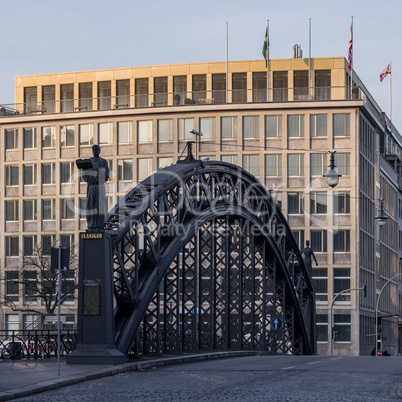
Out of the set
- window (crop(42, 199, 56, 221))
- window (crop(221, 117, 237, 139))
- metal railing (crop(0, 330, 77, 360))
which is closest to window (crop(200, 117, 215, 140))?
window (crop(221, 117, 237, 139))

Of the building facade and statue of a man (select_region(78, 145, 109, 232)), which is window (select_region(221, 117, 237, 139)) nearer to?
the building facade

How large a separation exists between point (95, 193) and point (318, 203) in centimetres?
5516

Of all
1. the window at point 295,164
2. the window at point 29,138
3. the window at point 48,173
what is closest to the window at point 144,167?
→ the window at point 48,173

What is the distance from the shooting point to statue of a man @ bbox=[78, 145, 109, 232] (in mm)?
26516

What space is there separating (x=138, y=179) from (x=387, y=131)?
30.0 meters

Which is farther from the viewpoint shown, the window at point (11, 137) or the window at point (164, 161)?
the window at point (11, 137)

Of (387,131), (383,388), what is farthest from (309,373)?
(387,131)

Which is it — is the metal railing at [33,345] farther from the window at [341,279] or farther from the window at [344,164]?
the window at [344,164]

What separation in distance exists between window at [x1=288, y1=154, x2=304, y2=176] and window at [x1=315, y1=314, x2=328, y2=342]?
38.0ft

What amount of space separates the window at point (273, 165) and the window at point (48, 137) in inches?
722

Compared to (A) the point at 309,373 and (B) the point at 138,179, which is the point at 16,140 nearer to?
(B) the point at 138,179

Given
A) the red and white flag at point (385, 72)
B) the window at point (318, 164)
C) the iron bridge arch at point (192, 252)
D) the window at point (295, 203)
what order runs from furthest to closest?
the red and white flag at point (385, 72), the window at point (318, 164), the window at point (295, 203), the iron bridge arch at point (192, 252)

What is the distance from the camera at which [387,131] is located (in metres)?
101

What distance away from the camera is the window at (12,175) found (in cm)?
8694
